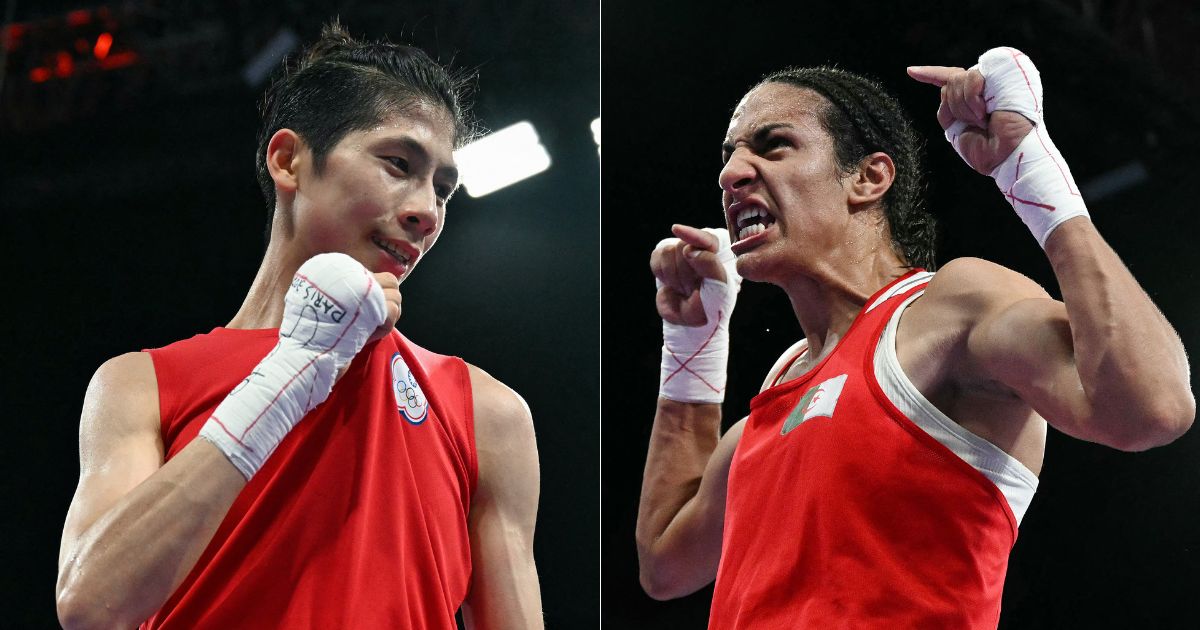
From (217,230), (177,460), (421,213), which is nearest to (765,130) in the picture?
(421,213)

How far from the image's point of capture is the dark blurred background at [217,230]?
268 centimetres

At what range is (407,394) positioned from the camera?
1.53m

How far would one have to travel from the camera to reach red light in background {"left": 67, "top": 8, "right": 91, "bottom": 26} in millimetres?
3064

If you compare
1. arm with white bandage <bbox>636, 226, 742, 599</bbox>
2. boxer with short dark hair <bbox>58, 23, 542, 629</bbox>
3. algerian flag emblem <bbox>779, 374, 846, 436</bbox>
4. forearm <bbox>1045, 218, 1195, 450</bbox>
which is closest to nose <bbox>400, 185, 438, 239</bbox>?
boxer with short dark hair <bbox>58, 23, 542, 629</bbox>

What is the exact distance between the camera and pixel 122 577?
1.23 metres

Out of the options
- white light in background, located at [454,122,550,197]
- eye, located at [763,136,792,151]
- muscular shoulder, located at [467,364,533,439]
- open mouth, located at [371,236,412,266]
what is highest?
white light in background, located at [454,122,550,197]

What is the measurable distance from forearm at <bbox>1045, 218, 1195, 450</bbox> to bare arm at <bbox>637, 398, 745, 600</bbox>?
2.28 ft

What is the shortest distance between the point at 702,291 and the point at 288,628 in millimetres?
967

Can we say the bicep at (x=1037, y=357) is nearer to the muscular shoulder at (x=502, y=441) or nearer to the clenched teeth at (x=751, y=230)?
the clenched teeth at (x=751, y=230)

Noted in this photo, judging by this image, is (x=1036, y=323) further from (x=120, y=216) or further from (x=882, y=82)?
(x=120, y=216)

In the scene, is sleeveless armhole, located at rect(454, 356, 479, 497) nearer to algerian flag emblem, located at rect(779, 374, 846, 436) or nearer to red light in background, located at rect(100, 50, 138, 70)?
algerian flag emblem, located at rect(779, 374, 846, 436)

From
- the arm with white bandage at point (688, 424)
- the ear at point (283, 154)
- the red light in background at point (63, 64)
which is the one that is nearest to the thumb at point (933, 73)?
the arm with white bandage at point (688, 424)

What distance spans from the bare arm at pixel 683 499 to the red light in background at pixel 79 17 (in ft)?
6.82

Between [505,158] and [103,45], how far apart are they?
47.4 inches
